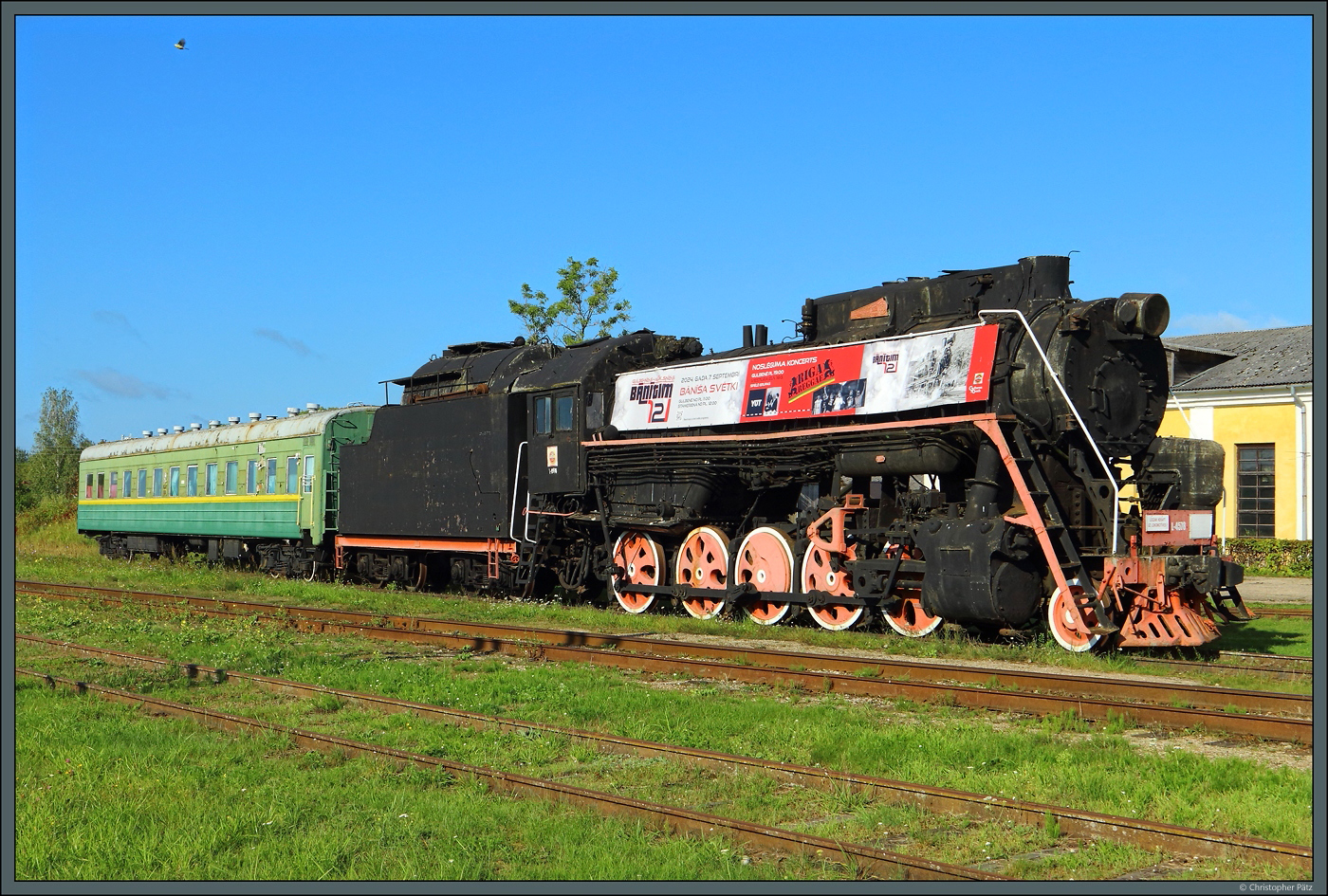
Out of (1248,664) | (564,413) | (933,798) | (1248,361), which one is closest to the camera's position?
(933,798)

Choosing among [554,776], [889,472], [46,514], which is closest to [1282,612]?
[889,472]

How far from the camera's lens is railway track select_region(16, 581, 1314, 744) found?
8617mm

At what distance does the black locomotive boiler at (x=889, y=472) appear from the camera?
39.5 feet

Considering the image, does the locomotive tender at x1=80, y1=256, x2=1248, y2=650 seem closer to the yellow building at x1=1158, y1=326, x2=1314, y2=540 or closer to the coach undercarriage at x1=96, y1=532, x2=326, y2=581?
the coach undercarriage at x1=96, y1=532, x2=326, y2=581

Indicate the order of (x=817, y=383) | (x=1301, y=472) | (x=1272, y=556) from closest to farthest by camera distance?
(x=817, y=383) < (x=1272, y=556) < (x=1301, y=472)

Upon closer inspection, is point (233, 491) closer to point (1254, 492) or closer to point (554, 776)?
point (554, 776)

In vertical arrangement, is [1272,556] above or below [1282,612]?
above

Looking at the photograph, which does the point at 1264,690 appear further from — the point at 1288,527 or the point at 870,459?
the point at 1288,527

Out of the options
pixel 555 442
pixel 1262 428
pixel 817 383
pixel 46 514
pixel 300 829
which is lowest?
pixel 300 829

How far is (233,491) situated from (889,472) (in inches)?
772

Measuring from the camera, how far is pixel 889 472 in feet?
44.4

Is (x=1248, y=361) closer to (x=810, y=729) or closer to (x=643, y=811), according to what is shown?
(x=810, y=729)

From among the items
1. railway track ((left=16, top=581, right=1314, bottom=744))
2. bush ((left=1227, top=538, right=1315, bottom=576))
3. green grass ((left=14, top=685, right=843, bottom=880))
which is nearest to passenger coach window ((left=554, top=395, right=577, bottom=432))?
railway track ((left=16, top=581, right=1314, bottom=744))

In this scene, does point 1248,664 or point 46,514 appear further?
point 46,514
